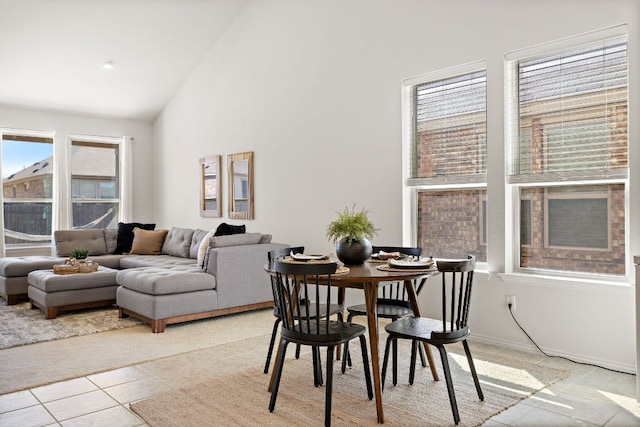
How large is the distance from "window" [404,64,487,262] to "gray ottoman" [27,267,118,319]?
128 inches

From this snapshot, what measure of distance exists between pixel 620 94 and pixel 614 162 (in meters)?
0.45

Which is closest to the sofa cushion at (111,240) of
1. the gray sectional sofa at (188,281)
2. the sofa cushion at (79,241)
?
the sofa cushion at (79,241)

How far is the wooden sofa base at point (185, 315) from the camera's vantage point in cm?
440

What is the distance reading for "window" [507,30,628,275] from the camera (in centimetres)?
338

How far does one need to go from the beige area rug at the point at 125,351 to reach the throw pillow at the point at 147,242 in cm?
244

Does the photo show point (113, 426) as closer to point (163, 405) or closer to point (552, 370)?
point (163, 405)

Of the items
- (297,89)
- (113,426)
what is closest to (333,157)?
(297,89)

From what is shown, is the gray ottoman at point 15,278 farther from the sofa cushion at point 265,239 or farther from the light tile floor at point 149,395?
the light tile floor at point 149,395

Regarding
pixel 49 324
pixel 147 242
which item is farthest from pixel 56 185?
pixel 49 324

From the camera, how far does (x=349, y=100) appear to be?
509 cm

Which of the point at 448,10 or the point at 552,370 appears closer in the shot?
the point at 552,370

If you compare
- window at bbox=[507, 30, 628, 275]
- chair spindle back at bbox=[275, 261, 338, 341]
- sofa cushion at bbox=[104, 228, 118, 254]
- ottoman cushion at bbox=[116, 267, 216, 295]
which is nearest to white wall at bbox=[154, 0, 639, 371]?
window at bbox=[507, 30, 628, 275]

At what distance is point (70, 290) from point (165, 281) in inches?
49.6

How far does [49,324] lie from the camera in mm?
4668
